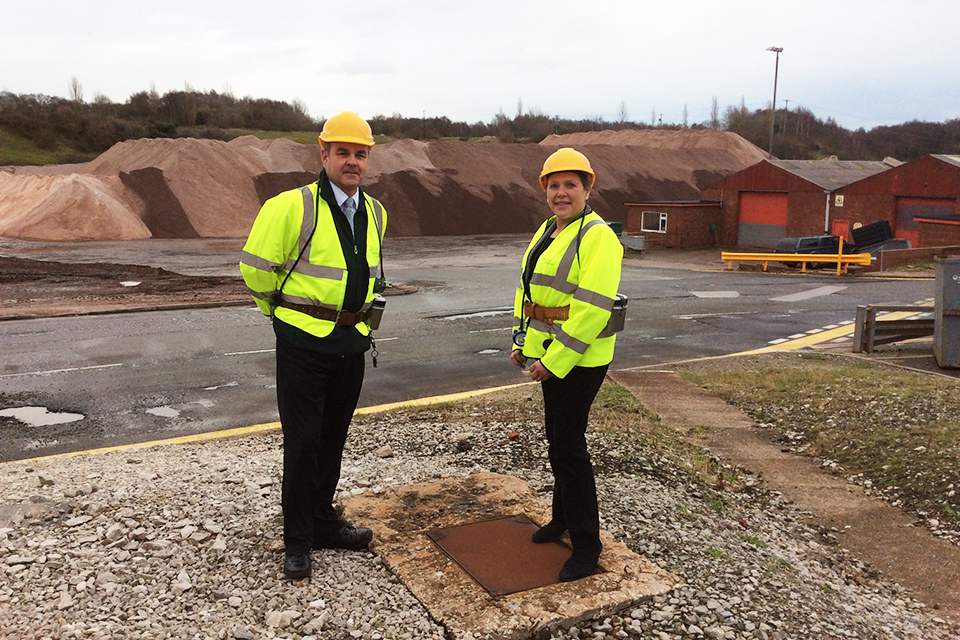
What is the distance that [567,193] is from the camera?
4109 millimetres

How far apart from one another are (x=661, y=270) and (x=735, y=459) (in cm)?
2295

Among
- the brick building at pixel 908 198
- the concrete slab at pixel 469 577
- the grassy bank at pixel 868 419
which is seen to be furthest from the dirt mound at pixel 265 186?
the concrete slab at pixel 469 577

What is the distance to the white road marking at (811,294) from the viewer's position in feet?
68.3

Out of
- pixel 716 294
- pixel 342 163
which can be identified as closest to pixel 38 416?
pixel 342 163

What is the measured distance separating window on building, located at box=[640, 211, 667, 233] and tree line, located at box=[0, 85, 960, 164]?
130ft

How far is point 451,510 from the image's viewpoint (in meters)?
4.95

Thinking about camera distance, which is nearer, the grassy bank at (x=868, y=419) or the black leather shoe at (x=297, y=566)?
the black leather shoe at (x=297, y=566)

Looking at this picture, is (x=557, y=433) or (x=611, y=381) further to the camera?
(x=611, y=381)

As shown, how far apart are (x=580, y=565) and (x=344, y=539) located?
4.13 ft

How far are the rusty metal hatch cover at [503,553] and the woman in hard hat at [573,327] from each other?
19cm

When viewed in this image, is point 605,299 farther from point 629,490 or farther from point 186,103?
point 186,103

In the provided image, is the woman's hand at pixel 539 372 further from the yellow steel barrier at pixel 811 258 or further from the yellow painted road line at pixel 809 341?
the yellow steel barrier at pixel 811 258

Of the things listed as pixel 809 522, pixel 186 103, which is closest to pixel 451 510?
pixel 809 522

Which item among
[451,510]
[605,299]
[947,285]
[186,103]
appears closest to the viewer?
[605,299]
